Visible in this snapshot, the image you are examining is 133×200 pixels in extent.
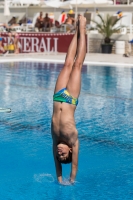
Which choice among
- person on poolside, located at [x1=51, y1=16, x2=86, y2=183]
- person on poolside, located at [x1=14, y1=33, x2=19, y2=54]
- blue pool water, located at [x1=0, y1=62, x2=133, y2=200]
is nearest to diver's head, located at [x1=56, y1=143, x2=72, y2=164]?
person on poolside, located at [x1=51, y1=16, x2=86, y2=183]

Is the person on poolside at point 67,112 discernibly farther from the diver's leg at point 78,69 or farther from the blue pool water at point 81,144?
the blue pool water at point 81,144

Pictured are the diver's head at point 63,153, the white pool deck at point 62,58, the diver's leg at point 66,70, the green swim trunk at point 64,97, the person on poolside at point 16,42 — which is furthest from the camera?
the person on poolside at point 16,42

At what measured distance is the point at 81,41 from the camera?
5863 millimetres

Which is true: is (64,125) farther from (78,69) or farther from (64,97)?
(78,69)

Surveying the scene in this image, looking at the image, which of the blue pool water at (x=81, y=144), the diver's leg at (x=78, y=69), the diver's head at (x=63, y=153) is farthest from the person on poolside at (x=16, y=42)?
the diver's head at (x=63, y=153)

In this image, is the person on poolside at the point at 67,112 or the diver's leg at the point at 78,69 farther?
the diver's leg at the point at 78,69

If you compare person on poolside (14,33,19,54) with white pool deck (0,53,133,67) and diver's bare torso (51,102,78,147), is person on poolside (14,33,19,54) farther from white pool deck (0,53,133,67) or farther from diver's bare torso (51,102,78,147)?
diver's bare torso (51,102,78,147)

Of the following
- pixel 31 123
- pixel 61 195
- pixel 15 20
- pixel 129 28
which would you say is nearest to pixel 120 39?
pixel 129 28

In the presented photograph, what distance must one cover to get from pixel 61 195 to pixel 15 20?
2293 cm

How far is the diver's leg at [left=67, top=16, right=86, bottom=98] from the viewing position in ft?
18.2

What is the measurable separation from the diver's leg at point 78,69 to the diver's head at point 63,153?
632mm

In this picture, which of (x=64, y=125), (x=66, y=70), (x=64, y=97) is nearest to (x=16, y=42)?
(x=66, y=70)

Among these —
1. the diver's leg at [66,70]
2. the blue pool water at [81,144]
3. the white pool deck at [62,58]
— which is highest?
the diver's leg at [66,70]

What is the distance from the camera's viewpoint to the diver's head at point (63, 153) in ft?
16.9
